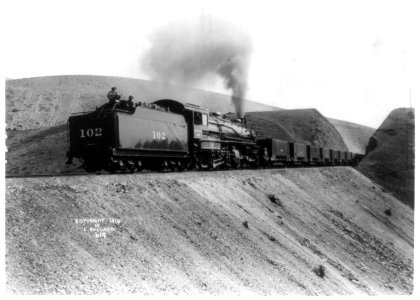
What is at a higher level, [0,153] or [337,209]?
[0,153]

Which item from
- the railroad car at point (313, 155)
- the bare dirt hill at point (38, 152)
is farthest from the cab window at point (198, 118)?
the railroad car at point (313, 155)

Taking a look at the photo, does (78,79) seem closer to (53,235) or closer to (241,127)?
(241,127)

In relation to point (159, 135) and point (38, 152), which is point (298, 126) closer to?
point (38, 152)

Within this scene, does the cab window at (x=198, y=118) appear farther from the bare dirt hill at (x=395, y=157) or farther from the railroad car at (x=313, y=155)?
the bare dirt hill at (x=395, y=157)

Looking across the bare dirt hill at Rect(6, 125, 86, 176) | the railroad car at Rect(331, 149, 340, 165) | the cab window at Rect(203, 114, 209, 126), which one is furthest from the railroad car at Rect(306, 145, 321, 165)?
the bare dirt hill at Rect(6, 125, 86, 176)

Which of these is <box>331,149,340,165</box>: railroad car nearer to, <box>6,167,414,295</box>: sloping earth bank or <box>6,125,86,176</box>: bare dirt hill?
<box>6,167,414,295</box>: sloping earth bank

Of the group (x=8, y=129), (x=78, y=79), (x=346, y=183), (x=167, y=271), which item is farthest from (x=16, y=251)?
(x=78, y=79)

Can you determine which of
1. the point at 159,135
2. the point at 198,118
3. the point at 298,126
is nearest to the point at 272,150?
the point at 198,118
